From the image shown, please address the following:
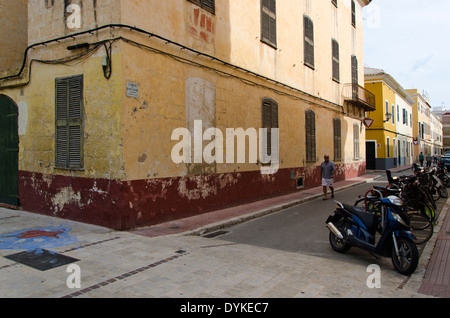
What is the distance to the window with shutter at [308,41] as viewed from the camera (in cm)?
1488

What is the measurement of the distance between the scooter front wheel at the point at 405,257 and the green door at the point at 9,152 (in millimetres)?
8697

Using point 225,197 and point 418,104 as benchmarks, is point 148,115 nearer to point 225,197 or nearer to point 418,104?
point 225,197

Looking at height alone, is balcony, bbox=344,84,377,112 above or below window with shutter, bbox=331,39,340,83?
below

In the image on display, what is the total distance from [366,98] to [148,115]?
776 inches

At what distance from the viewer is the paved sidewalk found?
3902 mm

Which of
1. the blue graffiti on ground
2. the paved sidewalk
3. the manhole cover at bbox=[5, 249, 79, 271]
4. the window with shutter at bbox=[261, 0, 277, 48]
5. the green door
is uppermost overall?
the window with shutter at bbox=[261, 0, 277, 48]

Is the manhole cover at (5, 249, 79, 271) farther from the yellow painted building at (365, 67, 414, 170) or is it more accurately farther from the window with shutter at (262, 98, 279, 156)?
the yellow painted building at (365, 67, 414, 170)

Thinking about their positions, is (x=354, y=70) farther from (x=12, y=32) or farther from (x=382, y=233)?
(x=382, y=233)

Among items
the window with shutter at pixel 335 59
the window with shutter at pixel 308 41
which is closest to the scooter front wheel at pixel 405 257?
the window with shutter at pixel 308 41

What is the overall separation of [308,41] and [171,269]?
1324 centimetres

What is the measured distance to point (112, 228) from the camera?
679cm

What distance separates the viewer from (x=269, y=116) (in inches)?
478

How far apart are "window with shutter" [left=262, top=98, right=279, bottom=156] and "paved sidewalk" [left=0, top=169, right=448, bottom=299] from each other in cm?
598

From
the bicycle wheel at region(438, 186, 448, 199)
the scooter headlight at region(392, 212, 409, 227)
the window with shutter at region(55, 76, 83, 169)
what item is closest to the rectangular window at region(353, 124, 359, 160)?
the bicycle wheel at region(438, 186, 448, 199)
